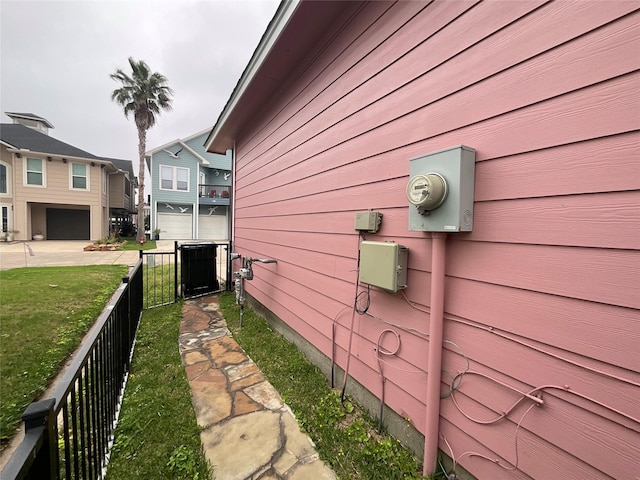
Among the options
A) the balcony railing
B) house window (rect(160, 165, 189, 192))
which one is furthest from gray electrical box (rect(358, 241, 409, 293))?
house window (rect(160, 165, 189, 192))

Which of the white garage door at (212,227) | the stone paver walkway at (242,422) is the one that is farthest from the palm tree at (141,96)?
the stone paver walkway at (242,422)

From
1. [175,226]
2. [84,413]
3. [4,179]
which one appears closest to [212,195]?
[175,226]


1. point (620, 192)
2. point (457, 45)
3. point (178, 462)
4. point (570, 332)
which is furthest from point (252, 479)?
point (457, 45)

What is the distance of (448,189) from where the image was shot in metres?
1.40

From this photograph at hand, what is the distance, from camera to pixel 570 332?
1.07 metres

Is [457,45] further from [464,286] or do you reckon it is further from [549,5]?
[464,286]

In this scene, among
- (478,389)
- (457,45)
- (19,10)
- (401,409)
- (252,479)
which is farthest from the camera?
(19,10)

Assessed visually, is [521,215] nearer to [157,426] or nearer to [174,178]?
[157,426]

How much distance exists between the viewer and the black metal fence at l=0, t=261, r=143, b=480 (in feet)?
2.82

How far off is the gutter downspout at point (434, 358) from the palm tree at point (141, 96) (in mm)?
17823

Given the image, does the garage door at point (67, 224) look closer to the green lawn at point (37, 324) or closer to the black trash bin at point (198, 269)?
the green lawn at point (37, 324)

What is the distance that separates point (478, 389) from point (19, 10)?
29.3ft

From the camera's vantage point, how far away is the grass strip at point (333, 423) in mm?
1661

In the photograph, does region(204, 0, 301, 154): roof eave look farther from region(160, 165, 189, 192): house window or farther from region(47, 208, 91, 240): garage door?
region(47, 208, 91, 240): garage door
